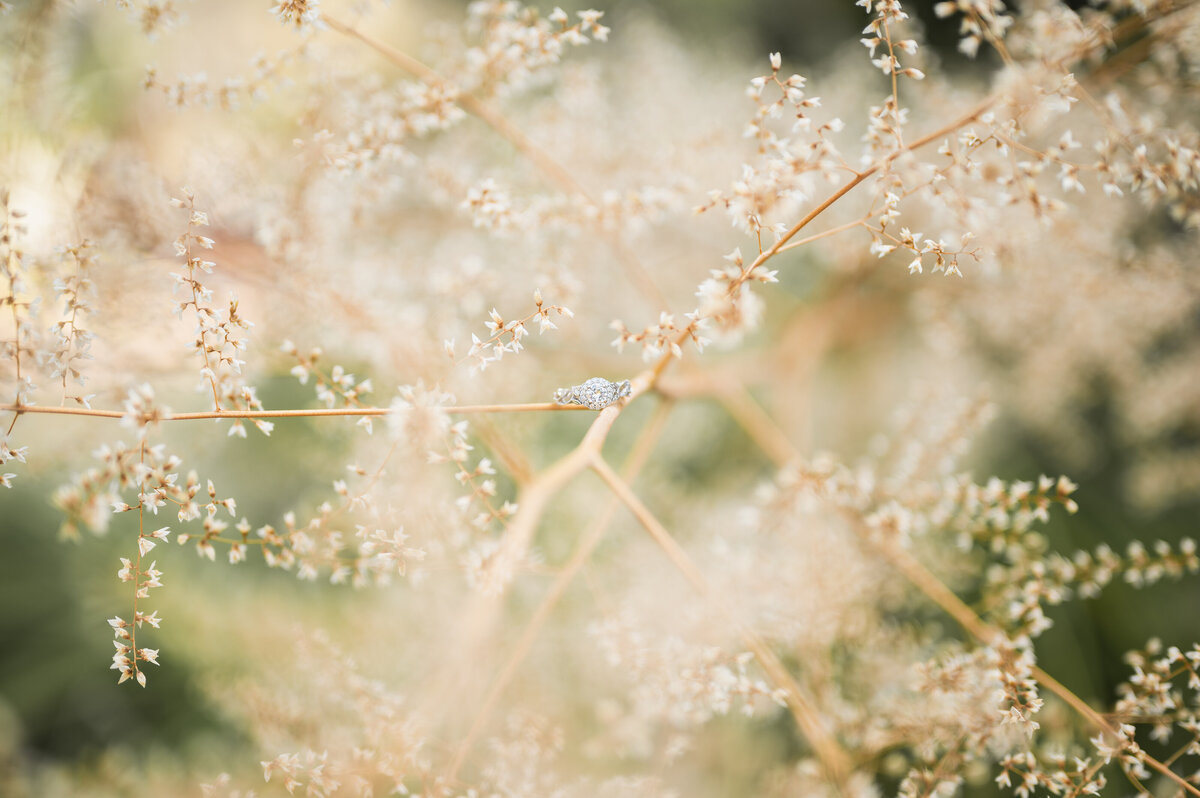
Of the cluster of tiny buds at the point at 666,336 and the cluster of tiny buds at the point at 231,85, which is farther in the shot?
the cluster of tiny buds at the point at 231,85

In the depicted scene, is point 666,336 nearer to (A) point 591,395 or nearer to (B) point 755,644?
(A) point 591,395

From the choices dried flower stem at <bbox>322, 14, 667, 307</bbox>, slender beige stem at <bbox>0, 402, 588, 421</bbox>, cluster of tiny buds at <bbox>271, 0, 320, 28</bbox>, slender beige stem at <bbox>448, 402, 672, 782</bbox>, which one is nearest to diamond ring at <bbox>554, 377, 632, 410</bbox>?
slender beige stem at <bbox>0, 402, 588, 421</bbox>

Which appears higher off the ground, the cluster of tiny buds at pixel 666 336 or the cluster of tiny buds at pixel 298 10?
the cluster of tiny buds at pixel 298 10

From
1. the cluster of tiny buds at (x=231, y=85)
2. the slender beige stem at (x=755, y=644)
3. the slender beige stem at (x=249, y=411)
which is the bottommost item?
the slender beige stem at (x=755, y=644)

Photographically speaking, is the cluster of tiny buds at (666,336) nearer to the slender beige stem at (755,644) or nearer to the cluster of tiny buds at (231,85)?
the slender beige stem at (755,644)

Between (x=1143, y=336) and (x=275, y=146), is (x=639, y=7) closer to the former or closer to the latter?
(x=275, y=146)

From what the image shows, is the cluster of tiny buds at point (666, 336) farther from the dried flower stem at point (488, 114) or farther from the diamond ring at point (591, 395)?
the dried flower stem at point (488, 114)

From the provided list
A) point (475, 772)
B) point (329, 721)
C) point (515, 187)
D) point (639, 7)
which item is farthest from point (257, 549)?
point (639, 7)

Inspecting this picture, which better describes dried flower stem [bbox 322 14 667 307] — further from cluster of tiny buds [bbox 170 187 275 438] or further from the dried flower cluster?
cluster of tiny buds [bbox 170 187 275 438]

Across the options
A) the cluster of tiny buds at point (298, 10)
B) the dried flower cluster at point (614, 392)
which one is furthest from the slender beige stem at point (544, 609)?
the cluster of tiny buds at point (298, 10)

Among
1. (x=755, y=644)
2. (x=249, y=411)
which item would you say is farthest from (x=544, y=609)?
(x=249, y=411)
